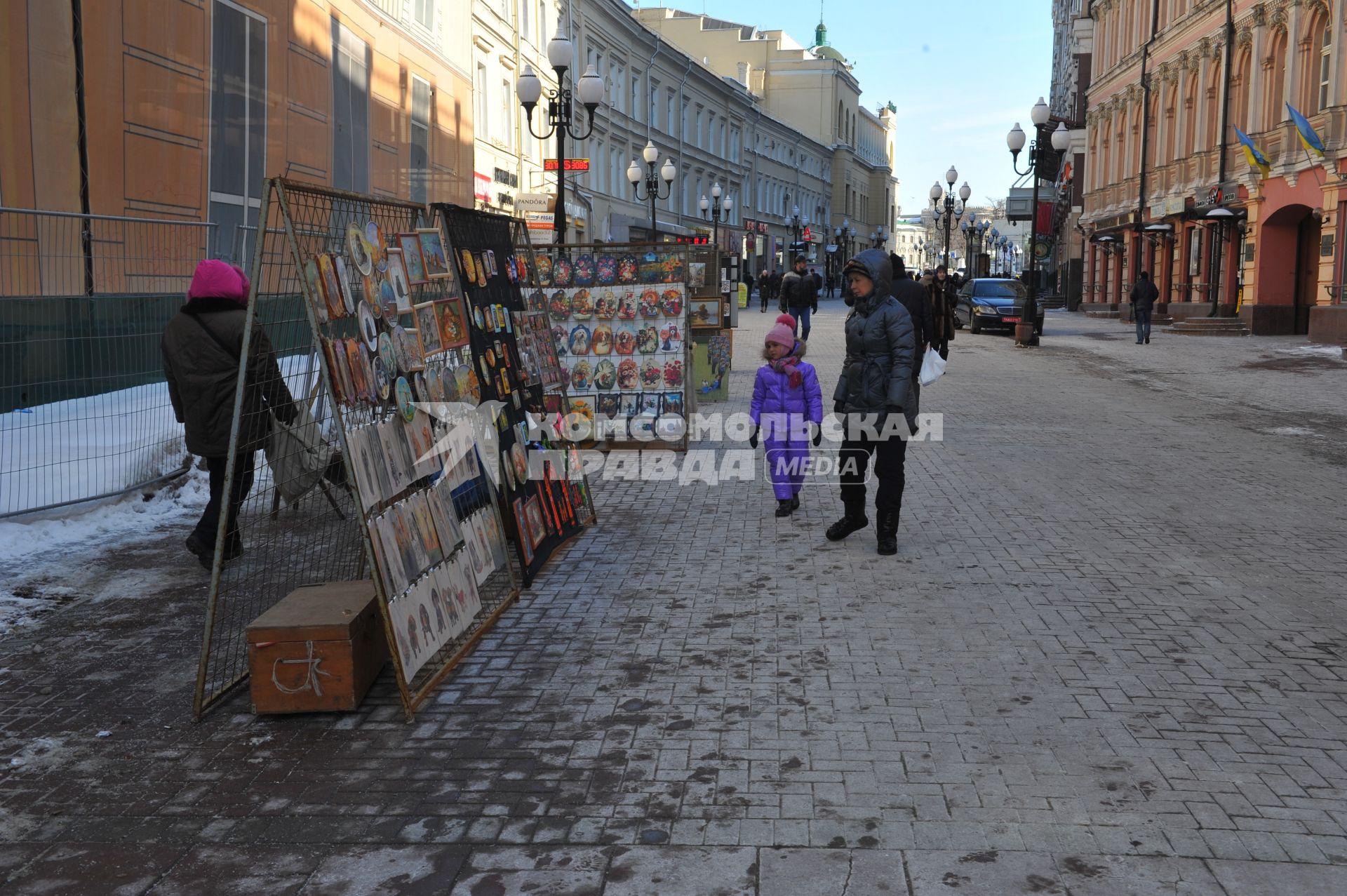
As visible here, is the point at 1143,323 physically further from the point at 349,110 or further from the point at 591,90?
the point at 349,110

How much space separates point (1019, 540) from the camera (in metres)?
7.44

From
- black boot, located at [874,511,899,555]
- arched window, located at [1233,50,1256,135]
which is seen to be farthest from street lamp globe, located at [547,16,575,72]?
arched window, located at [1233,50,1256,135]

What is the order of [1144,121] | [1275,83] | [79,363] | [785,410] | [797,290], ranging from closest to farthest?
[785,410]
[79,363]
[797,290]
[1275,83]
[1144,121]

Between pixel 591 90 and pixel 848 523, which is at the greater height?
pixel 591 90

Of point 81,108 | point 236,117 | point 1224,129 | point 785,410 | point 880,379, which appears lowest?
point 785,410

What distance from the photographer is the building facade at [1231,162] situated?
27.0 metres

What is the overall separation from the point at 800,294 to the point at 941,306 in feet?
19.2

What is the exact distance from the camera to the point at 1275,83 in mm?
31016

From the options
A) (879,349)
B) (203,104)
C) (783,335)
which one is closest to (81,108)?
(203,104)

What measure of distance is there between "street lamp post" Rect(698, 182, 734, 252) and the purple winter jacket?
121ft

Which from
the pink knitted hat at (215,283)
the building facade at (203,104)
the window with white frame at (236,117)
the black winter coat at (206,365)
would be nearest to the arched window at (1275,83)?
the building facade at (203,104)

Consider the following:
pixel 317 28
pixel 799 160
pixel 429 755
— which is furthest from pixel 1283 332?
pixel 799 160

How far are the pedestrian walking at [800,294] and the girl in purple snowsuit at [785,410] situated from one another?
14.2 m

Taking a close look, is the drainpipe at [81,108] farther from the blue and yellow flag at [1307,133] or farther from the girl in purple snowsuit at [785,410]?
the blue and yellow flag at [1307,133]
